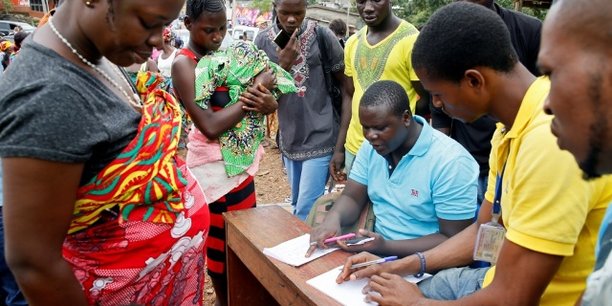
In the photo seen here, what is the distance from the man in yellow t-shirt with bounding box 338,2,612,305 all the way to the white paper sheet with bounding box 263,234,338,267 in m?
0.23

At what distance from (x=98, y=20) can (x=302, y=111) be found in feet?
7.40

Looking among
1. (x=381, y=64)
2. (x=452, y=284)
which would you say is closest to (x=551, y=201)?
(x=452, y=284)

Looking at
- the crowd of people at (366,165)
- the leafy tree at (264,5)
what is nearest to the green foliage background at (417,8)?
the crowd of people at (366,165)

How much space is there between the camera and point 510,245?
126 centimetres

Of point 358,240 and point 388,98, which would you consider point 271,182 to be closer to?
point 388,98

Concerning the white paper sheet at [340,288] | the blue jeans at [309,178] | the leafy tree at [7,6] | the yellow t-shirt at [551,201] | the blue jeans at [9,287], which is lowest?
the leafy tree at [7,6]

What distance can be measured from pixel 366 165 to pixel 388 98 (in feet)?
1.26

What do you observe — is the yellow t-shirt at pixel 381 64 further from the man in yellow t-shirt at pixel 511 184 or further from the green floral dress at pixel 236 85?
the man in yellow t-shirt at pixel 511 184

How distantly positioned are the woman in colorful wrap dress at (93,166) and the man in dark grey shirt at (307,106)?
1857 mm

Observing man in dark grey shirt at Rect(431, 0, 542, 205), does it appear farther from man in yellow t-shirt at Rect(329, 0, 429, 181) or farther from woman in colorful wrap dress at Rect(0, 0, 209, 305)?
woman in colorful wrap dress at Rect(0, 0, 209, 305)

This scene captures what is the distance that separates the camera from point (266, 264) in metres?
2.00

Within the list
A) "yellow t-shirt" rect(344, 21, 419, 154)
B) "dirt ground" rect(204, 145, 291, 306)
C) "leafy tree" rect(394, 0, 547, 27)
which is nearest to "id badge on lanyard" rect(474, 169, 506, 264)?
"yellow t-shirt" rect(344, 21, 419, 154)

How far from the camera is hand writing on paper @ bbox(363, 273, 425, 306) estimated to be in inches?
60.2

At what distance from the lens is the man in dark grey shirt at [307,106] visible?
330cm
